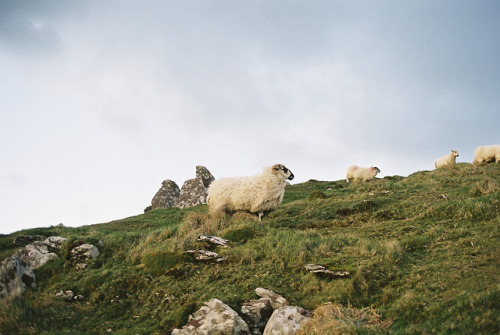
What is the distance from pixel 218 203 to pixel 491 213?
1265 centimetres

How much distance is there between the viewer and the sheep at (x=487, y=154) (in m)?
32.8

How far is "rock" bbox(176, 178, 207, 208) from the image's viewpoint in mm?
44969

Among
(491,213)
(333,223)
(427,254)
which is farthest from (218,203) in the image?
(491,213)

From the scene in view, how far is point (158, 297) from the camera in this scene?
34.4ft

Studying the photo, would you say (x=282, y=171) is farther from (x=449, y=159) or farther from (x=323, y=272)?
(x=449, y=159)

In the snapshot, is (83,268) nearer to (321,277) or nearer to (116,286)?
(116,286)

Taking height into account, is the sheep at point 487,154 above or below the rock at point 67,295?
above

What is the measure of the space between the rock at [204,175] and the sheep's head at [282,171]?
28718 millimetres

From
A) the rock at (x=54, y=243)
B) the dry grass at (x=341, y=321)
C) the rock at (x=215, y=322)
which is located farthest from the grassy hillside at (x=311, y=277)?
the rock at (x=54, y=243)

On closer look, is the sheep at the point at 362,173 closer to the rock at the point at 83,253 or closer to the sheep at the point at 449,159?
the sheep at the point at 449,159

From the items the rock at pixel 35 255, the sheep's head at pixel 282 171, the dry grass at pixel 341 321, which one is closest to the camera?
the dry grass at pixel 341 321

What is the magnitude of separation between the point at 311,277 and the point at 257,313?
2.26 meters

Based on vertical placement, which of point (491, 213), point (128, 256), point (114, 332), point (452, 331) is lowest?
point (114, 332)

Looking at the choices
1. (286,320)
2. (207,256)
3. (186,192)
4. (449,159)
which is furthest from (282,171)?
(186,192)
